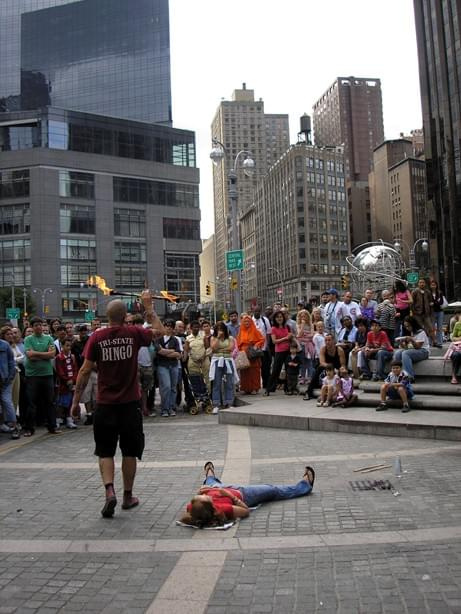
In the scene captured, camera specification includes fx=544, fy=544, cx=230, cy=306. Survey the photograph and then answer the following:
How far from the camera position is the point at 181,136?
283 feet

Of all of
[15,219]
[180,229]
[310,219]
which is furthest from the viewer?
[310,219]

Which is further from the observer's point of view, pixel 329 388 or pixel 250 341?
pixel 250 341

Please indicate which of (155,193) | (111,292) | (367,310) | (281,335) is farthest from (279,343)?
(155,193)

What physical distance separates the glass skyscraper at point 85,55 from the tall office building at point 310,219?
40534 mm

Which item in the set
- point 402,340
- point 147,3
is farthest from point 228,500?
point 147,3

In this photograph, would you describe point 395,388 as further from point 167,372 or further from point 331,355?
point 167,372

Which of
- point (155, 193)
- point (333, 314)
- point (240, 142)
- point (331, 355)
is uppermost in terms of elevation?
point (240, 142)

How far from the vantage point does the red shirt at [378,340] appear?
37.4 ft

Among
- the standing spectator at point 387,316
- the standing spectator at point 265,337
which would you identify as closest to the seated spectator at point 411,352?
the standing spectator at point 387,316

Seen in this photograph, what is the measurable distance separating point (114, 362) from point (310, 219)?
13366 cm

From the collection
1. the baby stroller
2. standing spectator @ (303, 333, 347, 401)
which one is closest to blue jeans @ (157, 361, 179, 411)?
the baby stroller

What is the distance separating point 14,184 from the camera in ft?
248

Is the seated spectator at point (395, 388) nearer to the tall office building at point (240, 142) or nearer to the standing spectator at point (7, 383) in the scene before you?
the standing spectator at point (7, 383)

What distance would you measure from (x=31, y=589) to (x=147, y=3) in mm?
126380
